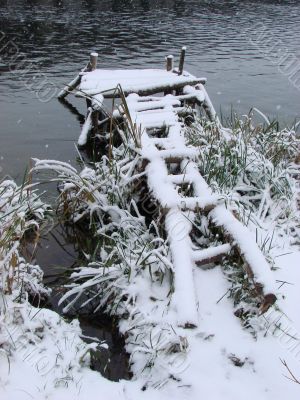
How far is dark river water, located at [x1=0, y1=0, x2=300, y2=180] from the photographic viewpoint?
1253cm

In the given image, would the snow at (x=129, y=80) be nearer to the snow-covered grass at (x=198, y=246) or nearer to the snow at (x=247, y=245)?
the snow-covered grass at (x=198, y=246)

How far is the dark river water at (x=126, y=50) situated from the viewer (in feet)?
41.1

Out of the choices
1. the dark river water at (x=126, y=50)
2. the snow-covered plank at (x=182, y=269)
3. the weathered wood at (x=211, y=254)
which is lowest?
the dark river water at (x=126, y=50)

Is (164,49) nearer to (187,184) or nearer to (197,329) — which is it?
(187,184)

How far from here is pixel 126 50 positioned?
20.2 meters

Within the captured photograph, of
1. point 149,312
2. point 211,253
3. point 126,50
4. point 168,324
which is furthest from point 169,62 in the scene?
point 168,324

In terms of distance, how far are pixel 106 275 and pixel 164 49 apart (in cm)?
1694

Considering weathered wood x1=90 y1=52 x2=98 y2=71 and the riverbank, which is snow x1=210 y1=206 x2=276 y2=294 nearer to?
the riverbank

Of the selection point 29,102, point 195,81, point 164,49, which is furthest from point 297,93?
point 29,102

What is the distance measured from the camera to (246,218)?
6.59 metres

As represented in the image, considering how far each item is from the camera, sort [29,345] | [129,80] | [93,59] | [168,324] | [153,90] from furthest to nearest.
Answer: [93,59] < [129,80] < [153,90] < [168,324] < [29,345]

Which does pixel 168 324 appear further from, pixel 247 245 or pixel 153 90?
pixel 153 90

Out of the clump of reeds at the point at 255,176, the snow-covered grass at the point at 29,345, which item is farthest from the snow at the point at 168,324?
the clump of reeds at the point at 255,176

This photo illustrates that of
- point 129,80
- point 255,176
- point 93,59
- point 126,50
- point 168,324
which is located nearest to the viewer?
point 168,324
